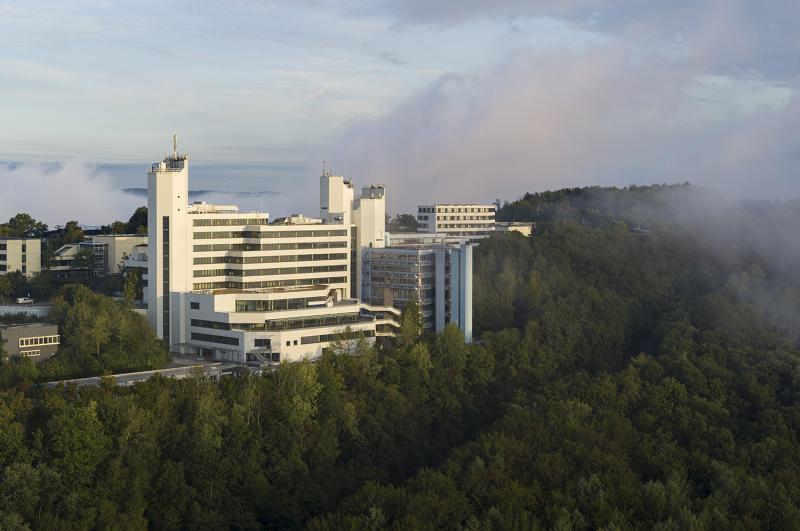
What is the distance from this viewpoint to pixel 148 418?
33750 millimetres

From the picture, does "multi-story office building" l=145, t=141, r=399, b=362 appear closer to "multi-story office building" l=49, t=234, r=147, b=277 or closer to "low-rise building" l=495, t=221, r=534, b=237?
"multi-story office building" l=49, t=234, r=147, b=277

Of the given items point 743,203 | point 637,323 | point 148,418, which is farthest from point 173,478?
point 743,203

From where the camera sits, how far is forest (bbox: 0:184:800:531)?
3045cm

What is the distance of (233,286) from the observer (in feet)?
153

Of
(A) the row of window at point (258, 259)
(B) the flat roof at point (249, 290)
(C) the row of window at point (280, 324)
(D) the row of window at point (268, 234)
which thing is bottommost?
(C) the row of window at point (280, 324)

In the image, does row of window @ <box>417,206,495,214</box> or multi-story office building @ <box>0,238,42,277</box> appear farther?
row of window @ <box>417,206,495,214</box>

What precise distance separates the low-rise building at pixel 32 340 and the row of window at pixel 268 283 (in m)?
6.98

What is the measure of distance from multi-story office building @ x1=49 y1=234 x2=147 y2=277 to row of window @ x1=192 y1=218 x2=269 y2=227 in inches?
422

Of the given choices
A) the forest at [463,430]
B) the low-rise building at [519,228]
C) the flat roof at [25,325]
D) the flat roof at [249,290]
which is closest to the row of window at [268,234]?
the flat roof at [249,290]

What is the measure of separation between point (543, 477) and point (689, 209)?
4613cm

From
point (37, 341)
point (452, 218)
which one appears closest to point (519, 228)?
point (452, 218)

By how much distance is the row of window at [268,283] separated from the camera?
150 ft

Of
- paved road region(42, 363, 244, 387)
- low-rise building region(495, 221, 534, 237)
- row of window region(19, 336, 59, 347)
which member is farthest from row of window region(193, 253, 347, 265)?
low-rise building region(495, 221, 534, 237)

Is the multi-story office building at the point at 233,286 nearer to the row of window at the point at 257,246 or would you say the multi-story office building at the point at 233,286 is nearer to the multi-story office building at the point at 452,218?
the row of window at the point at 257,246
